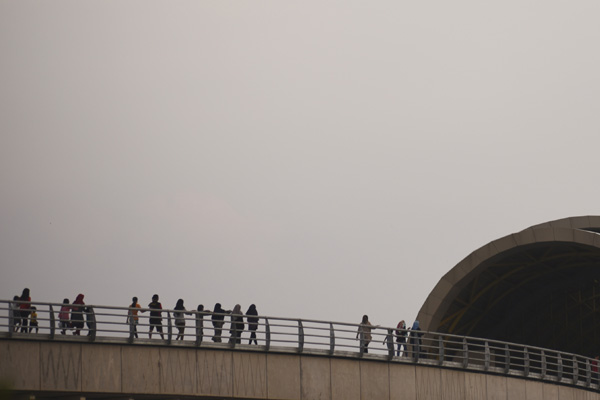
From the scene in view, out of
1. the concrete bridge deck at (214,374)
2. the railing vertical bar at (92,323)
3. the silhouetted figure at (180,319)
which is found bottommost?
the concrete bridge deck at (214,374)

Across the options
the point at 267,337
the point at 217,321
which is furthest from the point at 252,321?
the point at 217,321

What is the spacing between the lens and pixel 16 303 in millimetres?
27031

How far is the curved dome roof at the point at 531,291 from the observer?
46969mm

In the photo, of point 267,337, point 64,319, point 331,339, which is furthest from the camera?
point 331,339

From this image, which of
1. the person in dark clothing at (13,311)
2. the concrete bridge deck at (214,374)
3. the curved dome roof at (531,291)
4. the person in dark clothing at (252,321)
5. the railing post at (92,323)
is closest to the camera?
the person in dark clothing at (13,311)

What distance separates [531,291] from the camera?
5516 cm

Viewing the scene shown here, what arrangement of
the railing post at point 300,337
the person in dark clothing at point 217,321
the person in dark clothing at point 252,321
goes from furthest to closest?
the railing post at point 300,337 < the person in dark clothing at point 252,321 < the person in dark clothing at point 217,321

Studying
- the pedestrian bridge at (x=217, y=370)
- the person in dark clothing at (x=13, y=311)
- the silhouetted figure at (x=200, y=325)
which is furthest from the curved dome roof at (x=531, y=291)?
the person in dark clothing at (x=13, y=311)

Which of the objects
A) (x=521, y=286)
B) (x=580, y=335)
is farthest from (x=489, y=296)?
(x=580, y=335)

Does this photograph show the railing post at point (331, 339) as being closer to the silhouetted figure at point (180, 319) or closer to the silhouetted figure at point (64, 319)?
the silhouetted figure at point (180, 319)

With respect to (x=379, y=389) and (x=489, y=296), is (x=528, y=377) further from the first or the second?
(x=489, y=296)

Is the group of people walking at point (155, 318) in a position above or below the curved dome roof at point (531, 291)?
below

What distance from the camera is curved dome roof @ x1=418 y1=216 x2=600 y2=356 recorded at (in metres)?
47.0

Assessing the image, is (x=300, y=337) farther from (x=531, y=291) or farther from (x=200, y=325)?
(x=531, y=291)
